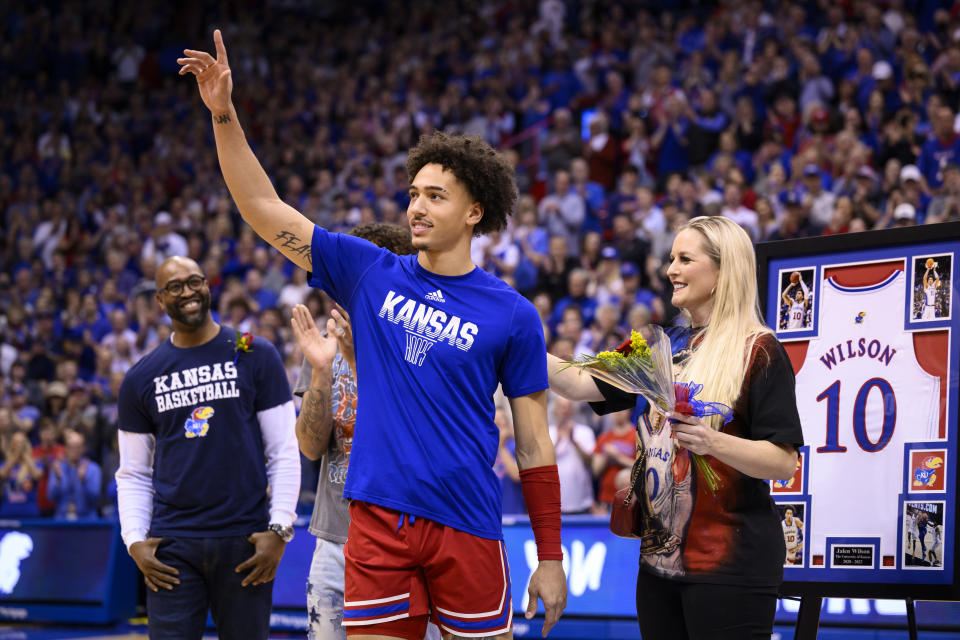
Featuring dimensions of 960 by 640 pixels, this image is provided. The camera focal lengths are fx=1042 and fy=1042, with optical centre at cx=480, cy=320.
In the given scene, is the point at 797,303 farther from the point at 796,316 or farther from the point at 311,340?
the point at 311,340

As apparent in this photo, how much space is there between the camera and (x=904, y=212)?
9.75 metres

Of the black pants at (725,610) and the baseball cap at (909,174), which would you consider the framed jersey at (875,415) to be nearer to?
the black pants at (725,610)

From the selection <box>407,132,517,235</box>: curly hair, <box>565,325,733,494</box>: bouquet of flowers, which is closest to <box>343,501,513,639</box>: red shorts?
<box>565,325,733,494</box>: bouquet of flowers

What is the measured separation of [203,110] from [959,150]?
14766mm

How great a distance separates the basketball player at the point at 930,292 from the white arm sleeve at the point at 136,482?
344 centimetres

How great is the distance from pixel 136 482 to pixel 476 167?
96.1 inches

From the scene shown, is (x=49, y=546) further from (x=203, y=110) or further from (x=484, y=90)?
(x=203, y=110)

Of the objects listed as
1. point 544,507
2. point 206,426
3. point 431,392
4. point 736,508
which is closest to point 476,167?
point 431,392

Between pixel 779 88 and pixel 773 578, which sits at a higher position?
pixel 779 88

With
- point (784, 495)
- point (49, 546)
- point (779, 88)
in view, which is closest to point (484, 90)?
point (779, 88)

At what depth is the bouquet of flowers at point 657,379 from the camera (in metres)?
3.39

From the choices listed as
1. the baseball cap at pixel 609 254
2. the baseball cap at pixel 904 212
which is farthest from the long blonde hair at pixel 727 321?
the baseball cap at pixel 609 254

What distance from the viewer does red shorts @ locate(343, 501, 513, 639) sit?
308cm

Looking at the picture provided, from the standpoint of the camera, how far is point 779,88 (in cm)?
1299
